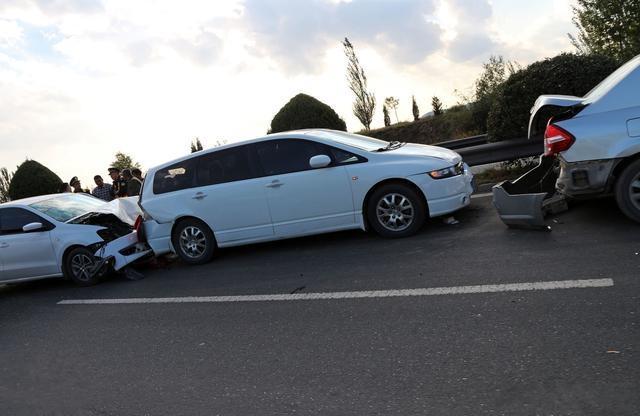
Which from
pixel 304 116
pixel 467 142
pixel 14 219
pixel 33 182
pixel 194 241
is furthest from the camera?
pixel 33 182

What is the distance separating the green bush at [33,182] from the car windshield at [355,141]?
11116mm

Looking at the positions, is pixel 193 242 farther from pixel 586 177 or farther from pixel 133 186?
pixel 586 177

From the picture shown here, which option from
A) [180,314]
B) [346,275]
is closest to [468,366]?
[346,275]

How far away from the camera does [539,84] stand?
30.2ft

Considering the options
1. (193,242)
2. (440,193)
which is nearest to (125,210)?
(193,242)

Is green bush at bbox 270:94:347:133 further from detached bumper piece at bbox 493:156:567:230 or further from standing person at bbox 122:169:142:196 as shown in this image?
detached bumper piece at bbox 493:156:567:230

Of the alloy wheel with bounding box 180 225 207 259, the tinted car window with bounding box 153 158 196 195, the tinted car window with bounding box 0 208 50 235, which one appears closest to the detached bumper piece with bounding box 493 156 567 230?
the alloy wheel with bounding box 180 225 207 259

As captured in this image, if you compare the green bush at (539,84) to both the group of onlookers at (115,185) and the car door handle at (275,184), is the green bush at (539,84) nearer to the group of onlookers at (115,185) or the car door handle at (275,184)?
the car door handle at (275,184)

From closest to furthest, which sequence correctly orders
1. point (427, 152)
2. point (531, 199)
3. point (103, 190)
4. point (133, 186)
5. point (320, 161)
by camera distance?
point (531, 199) → point (320, 161) → point (427, 152) → point (133, 186) → point (103, 190)

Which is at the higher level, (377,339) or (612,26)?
(612,26)

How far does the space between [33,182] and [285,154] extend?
1133 cm

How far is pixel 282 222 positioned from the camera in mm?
7840

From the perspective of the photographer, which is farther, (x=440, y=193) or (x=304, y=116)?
(x=304, y=116)

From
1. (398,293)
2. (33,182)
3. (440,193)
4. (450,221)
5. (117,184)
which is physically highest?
(33,182)
